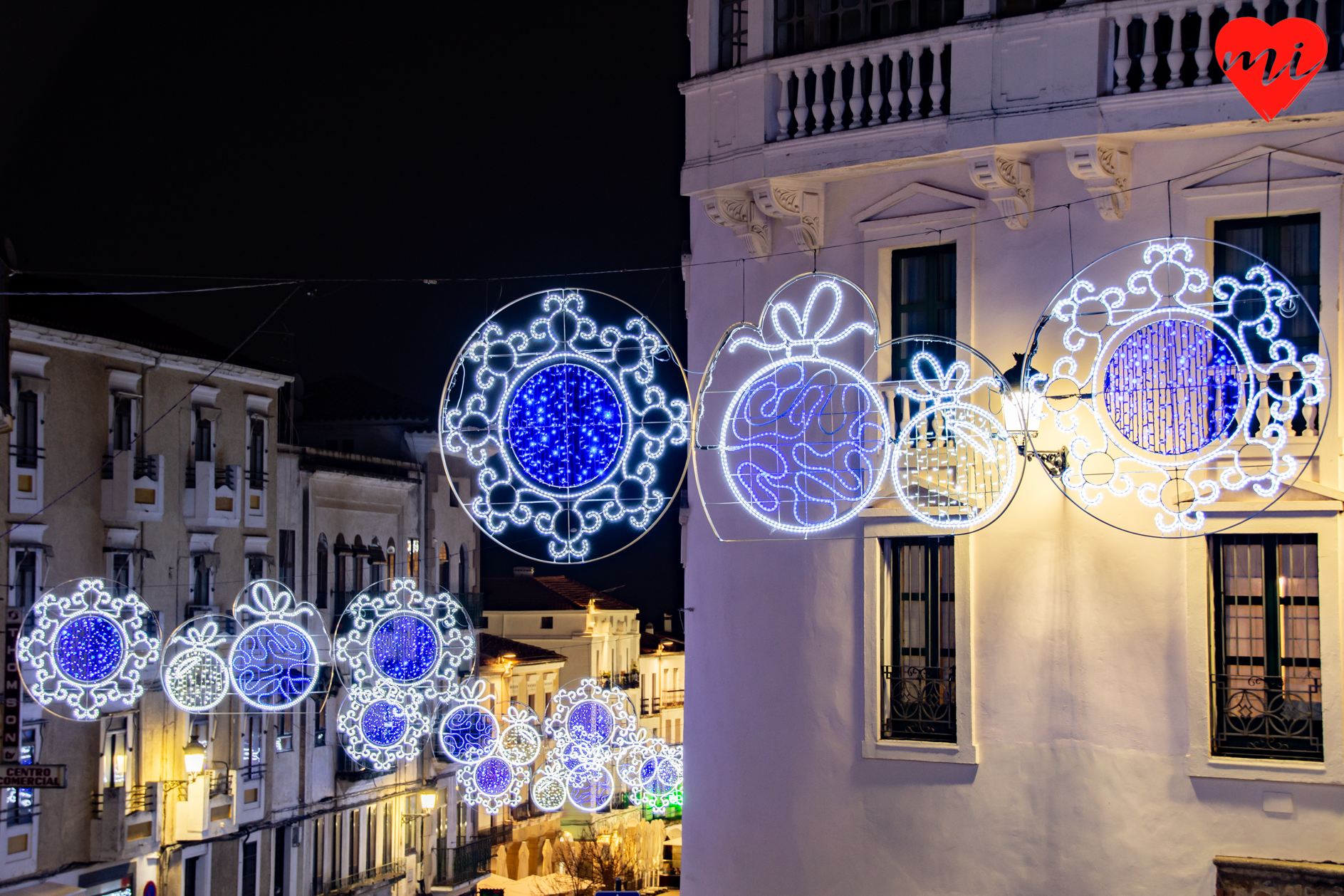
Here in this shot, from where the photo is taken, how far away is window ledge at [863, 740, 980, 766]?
13.2m

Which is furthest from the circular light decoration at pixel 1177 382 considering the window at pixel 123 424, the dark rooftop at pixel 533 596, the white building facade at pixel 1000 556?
the dark rooftop at pixel 533 596

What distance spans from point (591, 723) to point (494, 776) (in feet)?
11.9

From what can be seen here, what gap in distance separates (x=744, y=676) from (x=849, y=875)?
207cm

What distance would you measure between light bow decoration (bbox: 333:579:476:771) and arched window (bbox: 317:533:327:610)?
548cm

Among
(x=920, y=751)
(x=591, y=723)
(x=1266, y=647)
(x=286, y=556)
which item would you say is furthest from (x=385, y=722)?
(x=1266, y=647)

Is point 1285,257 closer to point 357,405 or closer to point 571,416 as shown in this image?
point 571,416

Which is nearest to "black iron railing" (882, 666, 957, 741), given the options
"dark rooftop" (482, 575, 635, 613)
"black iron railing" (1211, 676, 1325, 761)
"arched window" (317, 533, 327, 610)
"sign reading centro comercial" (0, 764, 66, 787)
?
"black iron railing" (1211, 676, 1325, 761)

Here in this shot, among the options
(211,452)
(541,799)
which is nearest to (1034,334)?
(541,799)

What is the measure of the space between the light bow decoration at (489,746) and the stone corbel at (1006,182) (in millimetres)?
13733

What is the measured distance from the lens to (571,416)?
13.2 m

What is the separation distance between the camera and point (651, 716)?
74.3 m

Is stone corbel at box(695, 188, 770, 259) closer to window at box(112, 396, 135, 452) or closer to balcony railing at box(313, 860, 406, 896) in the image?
window at box(112, 396, 135, 452)

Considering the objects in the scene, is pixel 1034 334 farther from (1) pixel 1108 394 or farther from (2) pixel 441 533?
(2) pixel 441 533

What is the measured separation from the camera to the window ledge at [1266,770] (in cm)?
1180
